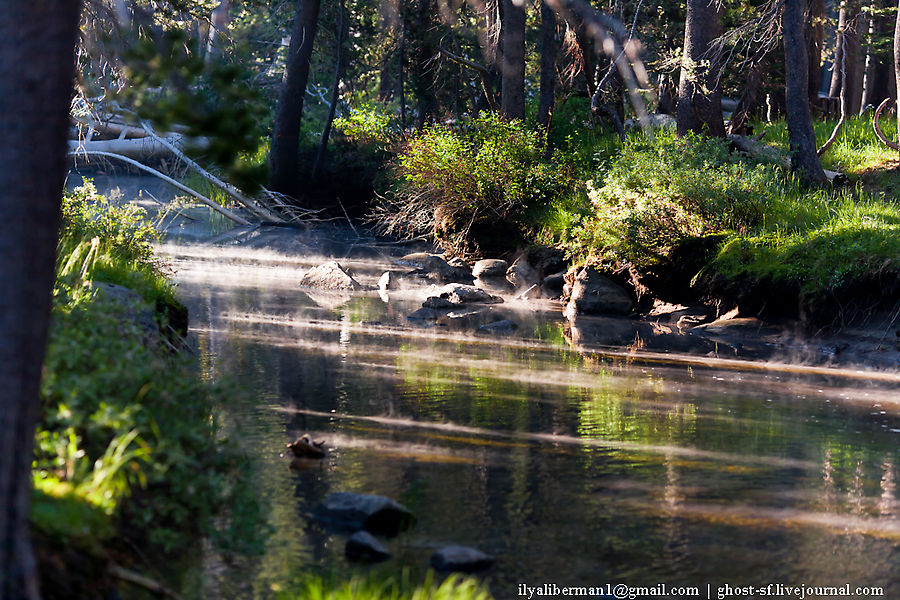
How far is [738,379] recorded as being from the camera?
12602mm

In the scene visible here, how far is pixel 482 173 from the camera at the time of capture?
73.8 ft

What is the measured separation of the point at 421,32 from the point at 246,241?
8.58 metres

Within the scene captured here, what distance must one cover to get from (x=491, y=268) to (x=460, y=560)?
1731cm

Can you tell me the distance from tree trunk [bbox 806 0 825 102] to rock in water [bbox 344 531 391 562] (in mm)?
20215

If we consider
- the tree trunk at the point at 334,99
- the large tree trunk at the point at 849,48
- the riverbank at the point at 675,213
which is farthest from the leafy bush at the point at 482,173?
the large tree trunk at the point at 849,48

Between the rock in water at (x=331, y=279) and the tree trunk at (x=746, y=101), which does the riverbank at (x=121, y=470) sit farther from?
the tree trunk at (x=746, y=101)

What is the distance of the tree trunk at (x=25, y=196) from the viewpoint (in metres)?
3.93

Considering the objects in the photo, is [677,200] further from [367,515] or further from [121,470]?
[121,470]

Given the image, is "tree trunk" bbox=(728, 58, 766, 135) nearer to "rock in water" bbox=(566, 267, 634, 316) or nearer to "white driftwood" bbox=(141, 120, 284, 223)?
"rock in water" bbox=(566, 267, 634, 316)

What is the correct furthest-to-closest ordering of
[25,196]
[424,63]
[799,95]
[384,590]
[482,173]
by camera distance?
[424,63]
[482,173]
[799,95]
[384,590]
[25,196]

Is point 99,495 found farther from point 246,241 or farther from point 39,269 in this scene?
point 246,241

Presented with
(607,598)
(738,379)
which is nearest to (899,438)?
(738,379)

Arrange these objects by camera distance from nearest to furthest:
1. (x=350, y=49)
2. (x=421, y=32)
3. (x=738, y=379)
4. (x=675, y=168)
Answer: (x=738, y=379) < (x=675, y=168) < (x=421, y=32) < (x=350, y=49)

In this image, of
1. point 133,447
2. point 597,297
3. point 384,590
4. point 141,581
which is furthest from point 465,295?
point 141,581
